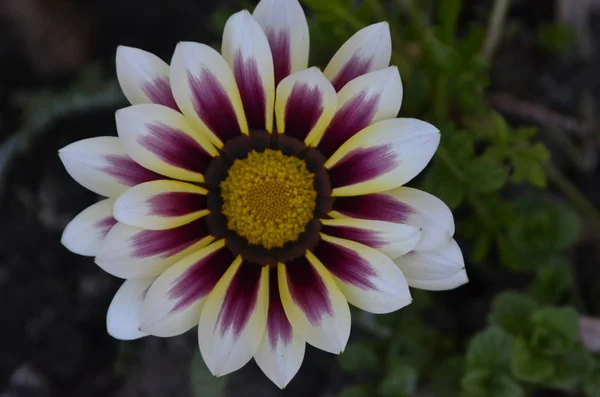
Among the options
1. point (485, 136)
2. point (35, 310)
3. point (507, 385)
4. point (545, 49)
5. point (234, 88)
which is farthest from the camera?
point (545, 49)

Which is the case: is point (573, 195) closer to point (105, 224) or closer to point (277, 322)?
point (277, 322)

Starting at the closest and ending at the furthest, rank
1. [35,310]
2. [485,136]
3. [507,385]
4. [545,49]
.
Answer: [507,385]
[485,136]
[35,310]
[545,49]

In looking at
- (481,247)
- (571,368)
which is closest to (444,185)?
(481,247)

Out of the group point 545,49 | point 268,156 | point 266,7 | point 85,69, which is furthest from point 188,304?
point 545,49

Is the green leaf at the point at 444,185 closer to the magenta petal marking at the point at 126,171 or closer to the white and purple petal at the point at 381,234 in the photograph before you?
the white and purple petal at the point at 381,234

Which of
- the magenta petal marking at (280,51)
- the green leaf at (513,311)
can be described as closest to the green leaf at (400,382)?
the green leaf at (513,311)

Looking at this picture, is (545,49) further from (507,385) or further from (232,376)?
(232,376)

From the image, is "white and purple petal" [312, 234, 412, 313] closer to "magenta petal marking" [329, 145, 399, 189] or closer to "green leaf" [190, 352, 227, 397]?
"magenta petal marking" [329, 145, 399, 189]
